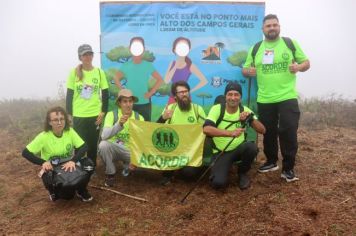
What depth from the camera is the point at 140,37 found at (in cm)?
712

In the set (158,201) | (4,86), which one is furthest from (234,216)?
(4,86)

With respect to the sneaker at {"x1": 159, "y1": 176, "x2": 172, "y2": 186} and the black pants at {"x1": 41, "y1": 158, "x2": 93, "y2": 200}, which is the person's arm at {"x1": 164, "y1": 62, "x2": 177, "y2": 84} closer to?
the sneaker at {"x1": 159, "y1": 176, "x2": 172, "y2": 186}

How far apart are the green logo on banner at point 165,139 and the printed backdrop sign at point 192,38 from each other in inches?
43.0

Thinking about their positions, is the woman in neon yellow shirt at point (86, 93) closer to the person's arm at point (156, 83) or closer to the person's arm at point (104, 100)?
the person's arm at point (104, 100)

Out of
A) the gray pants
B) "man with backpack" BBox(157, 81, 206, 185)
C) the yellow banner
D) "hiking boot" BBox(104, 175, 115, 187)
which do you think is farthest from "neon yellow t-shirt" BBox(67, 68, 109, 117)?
"man with backpack" BBox(157, 81, 206, 185)

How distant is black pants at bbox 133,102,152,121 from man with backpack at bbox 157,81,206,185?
0.90 meters

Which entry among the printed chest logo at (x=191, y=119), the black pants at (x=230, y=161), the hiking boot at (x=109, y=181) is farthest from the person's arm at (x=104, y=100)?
the black pants at (x=230, y=161)

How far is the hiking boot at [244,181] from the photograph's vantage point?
5.89 m

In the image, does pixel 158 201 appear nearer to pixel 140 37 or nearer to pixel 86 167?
pixel 86 167

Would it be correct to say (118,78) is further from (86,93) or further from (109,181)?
(109,181)

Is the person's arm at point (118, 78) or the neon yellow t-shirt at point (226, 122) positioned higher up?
the person's arm at point (118, 78)

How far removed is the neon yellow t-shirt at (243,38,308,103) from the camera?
231 inches

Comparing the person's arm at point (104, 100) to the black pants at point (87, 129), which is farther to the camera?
the person's arm at point (104, 100)

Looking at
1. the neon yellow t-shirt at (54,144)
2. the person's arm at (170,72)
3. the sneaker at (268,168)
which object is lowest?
the sneaker at (268,168)
